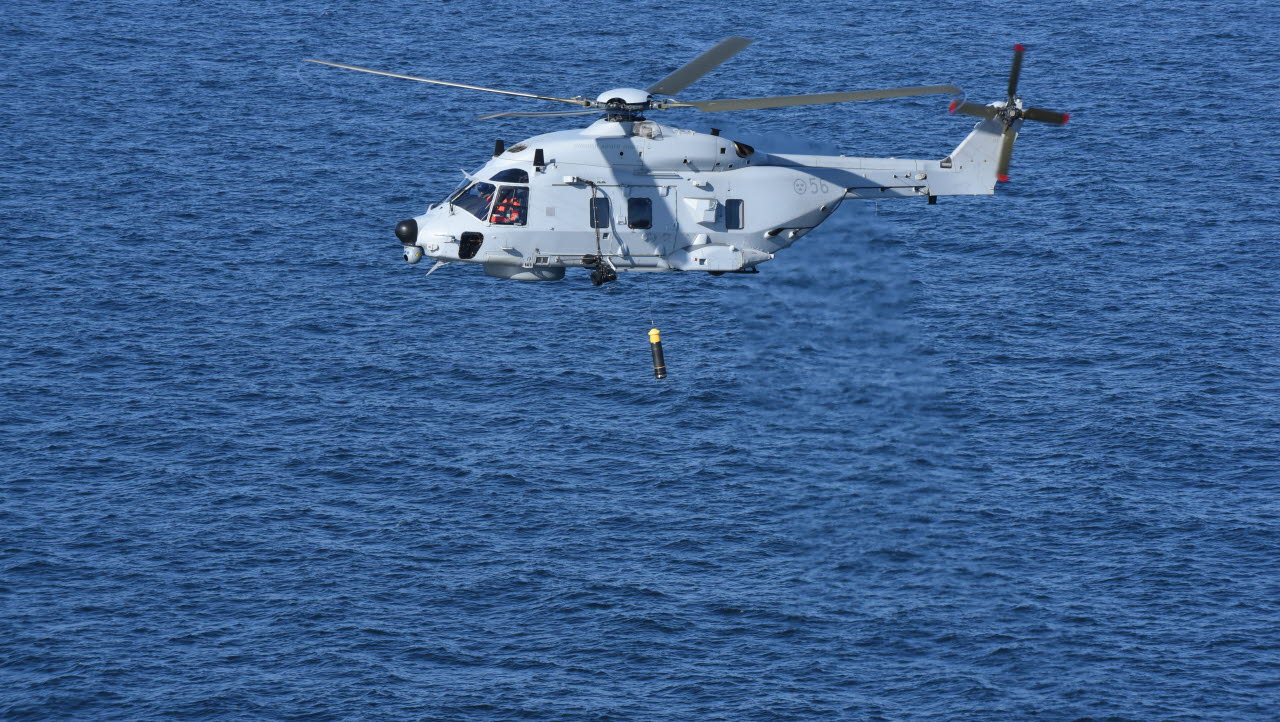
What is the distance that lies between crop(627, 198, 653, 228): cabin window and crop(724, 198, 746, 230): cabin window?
12.6 feet

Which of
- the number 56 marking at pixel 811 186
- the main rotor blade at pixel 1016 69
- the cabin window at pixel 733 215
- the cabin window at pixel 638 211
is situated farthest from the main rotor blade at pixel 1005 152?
the cabin window at pixel 638 211

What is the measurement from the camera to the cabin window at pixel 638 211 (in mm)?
87500

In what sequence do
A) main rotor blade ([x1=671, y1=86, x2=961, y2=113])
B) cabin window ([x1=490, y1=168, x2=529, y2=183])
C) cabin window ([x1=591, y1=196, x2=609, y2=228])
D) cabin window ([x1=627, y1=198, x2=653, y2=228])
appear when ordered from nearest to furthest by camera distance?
main rotor blade ([x1=671, y1=86, x2=961, y2=113]), cabin window ([x1=490, y1=168, x2=529, y2=183]), cabin window ([x1=591, y1=196, x2=609, y2=228]), cabin window ([x1=627, y1=198, x2=653, y2=228])

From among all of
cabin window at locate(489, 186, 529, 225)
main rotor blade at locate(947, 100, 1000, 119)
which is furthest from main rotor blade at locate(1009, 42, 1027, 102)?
cabin window at locate(489, 186, 529, 225)

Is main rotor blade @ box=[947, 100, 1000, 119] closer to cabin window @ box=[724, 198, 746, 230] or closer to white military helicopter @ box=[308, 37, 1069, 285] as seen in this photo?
white military helicopter @ box=[308, 37, 1069, 285]

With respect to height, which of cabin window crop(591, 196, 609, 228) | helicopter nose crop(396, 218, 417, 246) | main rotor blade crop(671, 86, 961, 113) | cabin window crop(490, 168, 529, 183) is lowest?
helicopter nose crop(396, 218, 417, 246)

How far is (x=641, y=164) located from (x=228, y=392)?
107 m

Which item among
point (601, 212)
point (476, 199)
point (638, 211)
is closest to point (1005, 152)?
point (638, 211)

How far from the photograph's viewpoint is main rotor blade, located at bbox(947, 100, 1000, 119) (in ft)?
275

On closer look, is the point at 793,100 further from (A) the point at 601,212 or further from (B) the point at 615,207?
(A) the point at 601,212

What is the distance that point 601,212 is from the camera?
87188mm

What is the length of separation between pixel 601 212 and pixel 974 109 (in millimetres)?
18463

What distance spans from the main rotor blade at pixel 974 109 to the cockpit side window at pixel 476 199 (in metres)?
21.6

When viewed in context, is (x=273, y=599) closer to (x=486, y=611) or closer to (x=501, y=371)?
(x=486, y=611)
